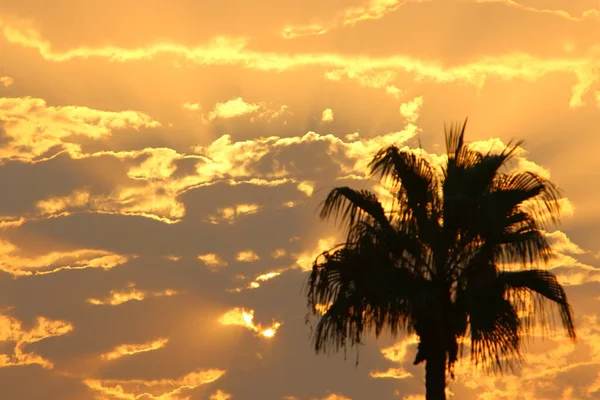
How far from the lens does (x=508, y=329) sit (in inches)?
1705

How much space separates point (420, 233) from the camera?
44.3m

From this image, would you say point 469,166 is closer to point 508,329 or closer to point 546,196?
point 546,196

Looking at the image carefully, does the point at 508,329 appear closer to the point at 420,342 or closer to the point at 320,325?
the point at 420,342

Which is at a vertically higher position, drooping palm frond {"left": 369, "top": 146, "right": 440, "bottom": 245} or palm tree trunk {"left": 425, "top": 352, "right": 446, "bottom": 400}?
drooping palm frond {"left": 369, "top": 146, "right": 440, "bottom": 245}

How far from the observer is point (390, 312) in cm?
4334

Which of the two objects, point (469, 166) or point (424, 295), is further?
point (469, 166)

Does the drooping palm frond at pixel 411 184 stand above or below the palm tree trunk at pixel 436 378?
above

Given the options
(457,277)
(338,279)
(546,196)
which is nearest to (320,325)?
→ (338,279)

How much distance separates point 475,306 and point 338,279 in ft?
13.2

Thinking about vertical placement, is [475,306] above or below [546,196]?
below

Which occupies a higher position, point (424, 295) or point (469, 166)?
point (469, 166)

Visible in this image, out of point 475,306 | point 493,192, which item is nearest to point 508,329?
point 475,306

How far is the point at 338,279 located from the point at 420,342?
2.93 metres

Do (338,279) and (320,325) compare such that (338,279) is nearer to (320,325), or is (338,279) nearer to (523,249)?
(320,325)
